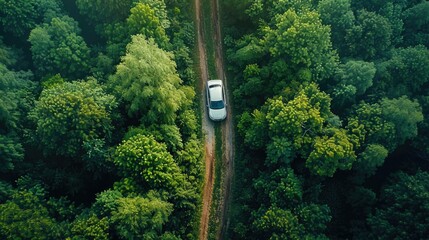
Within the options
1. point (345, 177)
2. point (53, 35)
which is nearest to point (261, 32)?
point (345, 177)

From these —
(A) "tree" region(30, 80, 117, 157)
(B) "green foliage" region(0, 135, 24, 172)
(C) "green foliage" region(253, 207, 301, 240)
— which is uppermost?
(A) "tree" region(30, 80, 117, 157)

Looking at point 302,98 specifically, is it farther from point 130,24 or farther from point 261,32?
point 130,24

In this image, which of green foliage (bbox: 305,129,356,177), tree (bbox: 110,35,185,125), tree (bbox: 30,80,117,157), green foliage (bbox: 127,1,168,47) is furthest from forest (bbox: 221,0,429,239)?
tree (bbox: 30,80,117,157)

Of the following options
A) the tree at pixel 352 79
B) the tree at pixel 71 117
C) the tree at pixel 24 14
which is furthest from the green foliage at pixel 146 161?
the tree at pixel 352 79

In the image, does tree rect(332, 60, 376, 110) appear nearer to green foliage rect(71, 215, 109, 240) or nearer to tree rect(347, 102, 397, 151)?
tree rect(347, 102, 397, 151)

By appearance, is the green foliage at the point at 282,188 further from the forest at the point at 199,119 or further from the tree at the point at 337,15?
the tree at the point at 337,15

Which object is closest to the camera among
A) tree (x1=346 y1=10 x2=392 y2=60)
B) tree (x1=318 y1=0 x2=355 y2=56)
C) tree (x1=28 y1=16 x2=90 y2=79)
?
tree (x1=28 y1=16 x2=90 y2=79)

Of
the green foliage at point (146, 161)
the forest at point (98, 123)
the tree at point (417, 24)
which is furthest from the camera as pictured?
the tree at point (417, 24)
